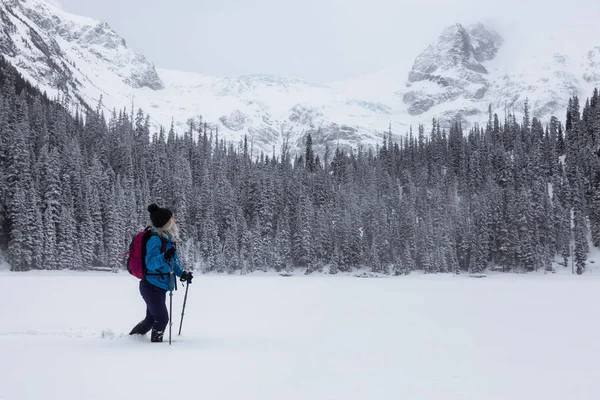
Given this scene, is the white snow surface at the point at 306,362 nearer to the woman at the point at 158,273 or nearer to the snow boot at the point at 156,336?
the snow boot at the point at 156,336

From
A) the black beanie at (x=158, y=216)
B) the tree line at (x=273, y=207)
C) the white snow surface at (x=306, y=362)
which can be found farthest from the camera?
the tree line at (x=273, y=207)

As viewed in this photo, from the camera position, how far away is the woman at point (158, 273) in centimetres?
887

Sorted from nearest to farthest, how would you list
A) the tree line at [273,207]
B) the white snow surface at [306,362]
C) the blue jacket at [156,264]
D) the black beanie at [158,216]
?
the white snow surface at [306,362] → the blue jacket at [156,264] → the black beanie at [158,216] → the tree line at [273,207]

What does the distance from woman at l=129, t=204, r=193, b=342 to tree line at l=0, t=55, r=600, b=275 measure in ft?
206

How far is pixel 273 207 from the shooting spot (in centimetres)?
9731

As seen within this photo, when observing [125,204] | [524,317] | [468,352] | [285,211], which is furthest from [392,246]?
[468,352]

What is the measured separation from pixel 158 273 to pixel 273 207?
8838cm

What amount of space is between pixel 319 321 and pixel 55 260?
61.4m

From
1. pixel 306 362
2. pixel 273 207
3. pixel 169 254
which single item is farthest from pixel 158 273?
pixel 273 207

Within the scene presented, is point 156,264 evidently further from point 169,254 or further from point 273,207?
point 273,207

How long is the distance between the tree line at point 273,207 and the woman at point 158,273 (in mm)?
62762

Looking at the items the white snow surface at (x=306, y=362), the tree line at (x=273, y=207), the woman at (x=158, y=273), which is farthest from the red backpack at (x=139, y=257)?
the tree line at (x=273, y=207)

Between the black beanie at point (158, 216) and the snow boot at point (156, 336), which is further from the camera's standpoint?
the black beanie at point (158, 216)

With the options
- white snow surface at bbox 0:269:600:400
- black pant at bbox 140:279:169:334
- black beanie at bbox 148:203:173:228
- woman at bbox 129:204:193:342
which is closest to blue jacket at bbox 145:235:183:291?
woman at bbox 129:204:193:342
